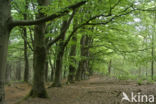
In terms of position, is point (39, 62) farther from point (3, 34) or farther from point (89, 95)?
point (89, 95)

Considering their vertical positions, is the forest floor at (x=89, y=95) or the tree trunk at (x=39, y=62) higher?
the tree trunk at (x=39, y=62)

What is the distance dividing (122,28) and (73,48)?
5982mm

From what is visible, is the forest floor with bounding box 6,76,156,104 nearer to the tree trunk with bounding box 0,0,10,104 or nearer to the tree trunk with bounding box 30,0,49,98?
the tree trunk with bounding box 30,0,49,98

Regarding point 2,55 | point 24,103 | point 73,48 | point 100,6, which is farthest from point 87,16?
point 73,48

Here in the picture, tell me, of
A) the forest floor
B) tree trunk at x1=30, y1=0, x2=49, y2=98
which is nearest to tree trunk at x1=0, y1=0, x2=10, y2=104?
the forest floor

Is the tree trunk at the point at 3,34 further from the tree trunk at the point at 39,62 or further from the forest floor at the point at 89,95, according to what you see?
the tree trunk at the point at 39,62

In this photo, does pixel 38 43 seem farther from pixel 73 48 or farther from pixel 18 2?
pixel 73 48

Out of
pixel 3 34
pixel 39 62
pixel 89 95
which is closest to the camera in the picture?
pixel 3 34

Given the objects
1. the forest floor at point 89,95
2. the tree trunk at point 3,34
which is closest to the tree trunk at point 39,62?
the forest floor at point 89,95

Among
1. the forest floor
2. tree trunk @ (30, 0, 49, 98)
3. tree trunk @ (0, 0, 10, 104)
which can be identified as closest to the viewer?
tree trunk @ (0, 0, 10, 104)

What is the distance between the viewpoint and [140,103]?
5.01 meters

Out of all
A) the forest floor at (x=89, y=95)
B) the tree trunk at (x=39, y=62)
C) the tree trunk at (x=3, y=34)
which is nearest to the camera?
the tree trunk at (x=3, y=34)

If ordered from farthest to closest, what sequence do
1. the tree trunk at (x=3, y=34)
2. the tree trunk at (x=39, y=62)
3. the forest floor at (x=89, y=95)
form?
the tree trunk at (x=39, y=62), the forest floor at (x=89, y=95), the tree trunk at (x=3, y=34)

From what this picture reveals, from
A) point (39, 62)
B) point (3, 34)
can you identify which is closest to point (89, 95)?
point (39, 62)
